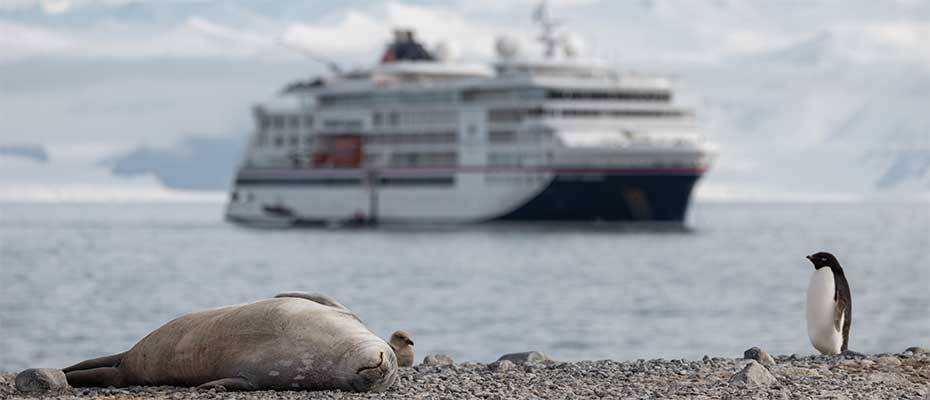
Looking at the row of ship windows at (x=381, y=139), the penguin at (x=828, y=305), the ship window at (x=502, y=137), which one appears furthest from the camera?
the row of ship windows at (x=381, y=139)

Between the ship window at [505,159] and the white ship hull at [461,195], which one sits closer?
the white ship hull at [461,195]

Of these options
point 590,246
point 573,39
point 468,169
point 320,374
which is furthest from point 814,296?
point 573,39

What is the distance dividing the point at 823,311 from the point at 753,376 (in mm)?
2625

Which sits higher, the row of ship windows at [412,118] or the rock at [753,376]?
the row of ship windows at [412,118]

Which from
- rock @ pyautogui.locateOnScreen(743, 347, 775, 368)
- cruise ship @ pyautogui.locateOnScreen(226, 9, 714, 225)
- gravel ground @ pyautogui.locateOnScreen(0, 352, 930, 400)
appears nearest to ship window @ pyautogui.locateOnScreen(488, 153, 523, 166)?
cruise ship @ pyautogui.locateOnScreen(226, 9, 714, 225)

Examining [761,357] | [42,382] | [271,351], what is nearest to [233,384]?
[271,351]

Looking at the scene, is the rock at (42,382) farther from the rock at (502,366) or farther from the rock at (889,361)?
the rock at (889,361)

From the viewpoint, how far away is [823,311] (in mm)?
14945

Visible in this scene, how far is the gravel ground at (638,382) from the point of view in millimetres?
11961

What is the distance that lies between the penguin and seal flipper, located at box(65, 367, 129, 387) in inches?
227

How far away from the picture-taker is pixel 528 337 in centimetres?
3284

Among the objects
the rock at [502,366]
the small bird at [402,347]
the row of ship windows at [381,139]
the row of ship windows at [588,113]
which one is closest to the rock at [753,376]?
the rock at [502,366]

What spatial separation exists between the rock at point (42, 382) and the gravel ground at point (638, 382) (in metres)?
0.07

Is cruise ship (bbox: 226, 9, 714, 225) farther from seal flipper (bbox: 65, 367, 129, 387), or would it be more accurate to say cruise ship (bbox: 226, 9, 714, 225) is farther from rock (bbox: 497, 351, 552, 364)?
seal flipper (bbox: 65, 367, 129, 387)
